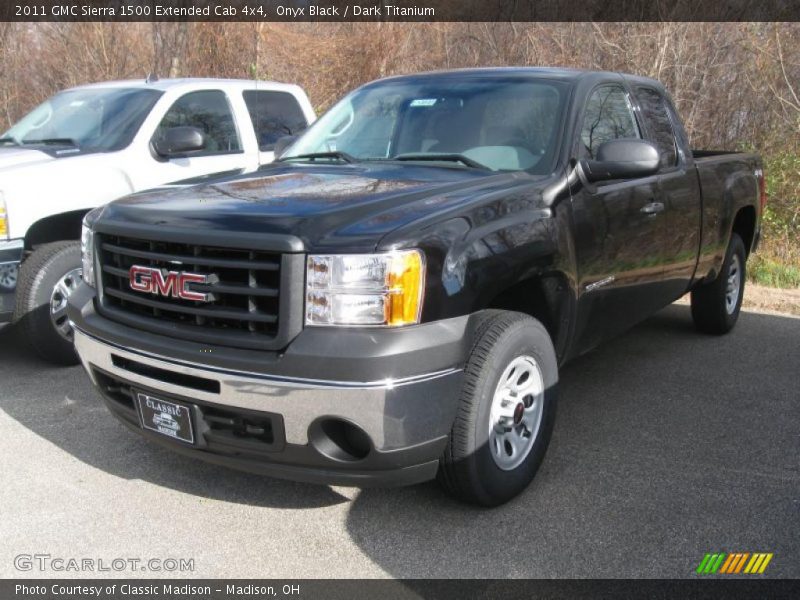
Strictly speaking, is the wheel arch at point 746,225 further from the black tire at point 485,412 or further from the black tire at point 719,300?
the black tire at point 485,412

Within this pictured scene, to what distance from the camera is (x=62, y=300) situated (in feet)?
17.6

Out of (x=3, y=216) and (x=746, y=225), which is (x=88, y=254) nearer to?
(x=3, y=216)

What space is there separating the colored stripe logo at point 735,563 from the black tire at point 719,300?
309cm

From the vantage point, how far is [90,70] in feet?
51.3

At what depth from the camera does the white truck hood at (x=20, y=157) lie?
17.7 ft

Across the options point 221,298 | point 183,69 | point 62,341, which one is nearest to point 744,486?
point 221,298

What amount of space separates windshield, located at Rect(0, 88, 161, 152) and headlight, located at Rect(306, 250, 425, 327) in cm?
370

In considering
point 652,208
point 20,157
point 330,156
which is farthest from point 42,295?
point 652,208

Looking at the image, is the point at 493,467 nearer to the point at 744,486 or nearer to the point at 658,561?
the point at 658,561

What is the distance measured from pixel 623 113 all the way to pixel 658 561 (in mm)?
2700

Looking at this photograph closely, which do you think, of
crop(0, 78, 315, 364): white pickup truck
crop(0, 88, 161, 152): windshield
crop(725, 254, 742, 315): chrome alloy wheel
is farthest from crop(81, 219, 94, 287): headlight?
crop(725, 254, 742, 315): chrome alloy wheel

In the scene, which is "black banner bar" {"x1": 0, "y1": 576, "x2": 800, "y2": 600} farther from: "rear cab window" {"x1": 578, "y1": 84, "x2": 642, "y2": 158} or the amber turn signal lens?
"rear cab window" {"x1": 578, "y1": 84, "x2": 642, "y2": 158}

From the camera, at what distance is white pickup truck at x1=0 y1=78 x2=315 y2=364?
16.9 feet

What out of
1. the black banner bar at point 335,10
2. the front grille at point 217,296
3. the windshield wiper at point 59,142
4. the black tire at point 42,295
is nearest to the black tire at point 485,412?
the front grille at point 217,296
